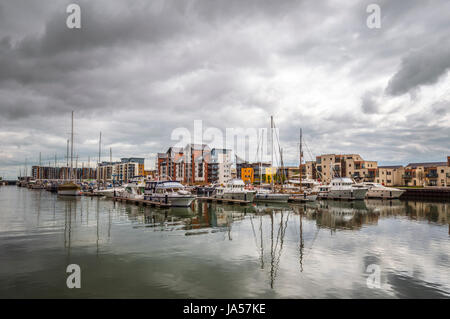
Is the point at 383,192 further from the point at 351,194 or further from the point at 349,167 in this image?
the point at 349,167

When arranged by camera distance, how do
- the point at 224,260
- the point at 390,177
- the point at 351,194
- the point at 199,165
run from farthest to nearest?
1. the point at 199,165
2. the point at 390,177
3. the point at 351,194
4. the point at 224,260

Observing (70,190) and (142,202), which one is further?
(70,190)

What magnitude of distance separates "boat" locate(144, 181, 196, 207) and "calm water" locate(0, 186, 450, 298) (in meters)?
16.2

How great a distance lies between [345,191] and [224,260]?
5879cm

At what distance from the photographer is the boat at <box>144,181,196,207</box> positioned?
46.0 metres

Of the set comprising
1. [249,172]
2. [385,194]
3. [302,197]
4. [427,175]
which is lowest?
[385,194]

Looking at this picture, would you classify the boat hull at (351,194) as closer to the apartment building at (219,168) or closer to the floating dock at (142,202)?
the floating dock at (142,202)

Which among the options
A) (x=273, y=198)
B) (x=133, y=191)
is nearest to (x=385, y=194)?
(x=273, y=198)

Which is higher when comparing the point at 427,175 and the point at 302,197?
the point at 427,175

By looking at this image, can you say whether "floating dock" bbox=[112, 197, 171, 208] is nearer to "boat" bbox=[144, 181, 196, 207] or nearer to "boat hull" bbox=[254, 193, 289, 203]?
"boat" bbox=[144, 181, 196, 207]

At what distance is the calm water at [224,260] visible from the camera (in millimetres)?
12453

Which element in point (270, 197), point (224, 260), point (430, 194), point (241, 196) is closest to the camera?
point (224, 260)

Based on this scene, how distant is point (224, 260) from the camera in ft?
55.9

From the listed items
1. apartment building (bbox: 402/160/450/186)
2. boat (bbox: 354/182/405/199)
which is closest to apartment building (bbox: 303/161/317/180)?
apartment building (bbox: 402/160/450/186)
